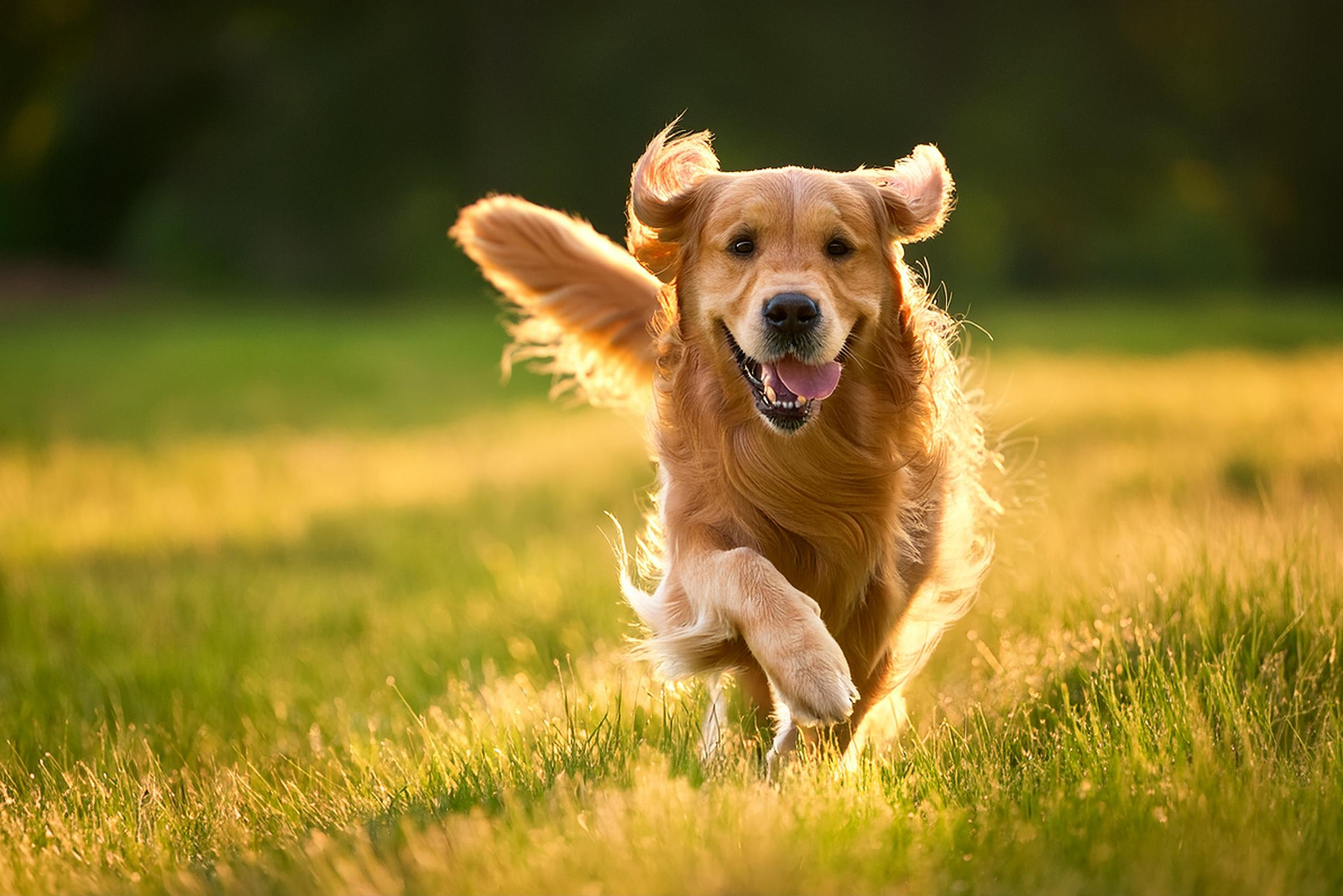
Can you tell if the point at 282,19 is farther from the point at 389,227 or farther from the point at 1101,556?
the point at 1101,556

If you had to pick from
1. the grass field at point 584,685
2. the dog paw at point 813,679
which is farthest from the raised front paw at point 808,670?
the grass field at point 584,685

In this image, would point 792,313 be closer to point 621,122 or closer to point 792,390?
point 792,390

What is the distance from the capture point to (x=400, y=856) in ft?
7.72

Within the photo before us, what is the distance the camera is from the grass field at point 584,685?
2283 mm

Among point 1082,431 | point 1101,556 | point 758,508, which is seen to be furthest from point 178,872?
point 1082,431

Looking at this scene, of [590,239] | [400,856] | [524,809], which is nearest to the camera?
[400,856]

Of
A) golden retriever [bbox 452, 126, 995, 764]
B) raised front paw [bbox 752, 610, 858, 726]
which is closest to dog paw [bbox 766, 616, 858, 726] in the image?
raised front paw [bbox 752, 610, 858, 726]

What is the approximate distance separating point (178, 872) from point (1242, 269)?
24650mm

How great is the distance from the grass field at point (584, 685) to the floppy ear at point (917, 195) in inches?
48.9

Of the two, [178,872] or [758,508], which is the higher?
[758,508]

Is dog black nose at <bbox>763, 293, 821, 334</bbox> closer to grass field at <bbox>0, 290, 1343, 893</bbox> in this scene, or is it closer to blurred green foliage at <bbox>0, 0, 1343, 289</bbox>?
grass field at <bbox>0, 290, 1343, 893</bbox>

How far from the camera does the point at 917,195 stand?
3.56 m

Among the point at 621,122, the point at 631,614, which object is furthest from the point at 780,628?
the point at 621,122

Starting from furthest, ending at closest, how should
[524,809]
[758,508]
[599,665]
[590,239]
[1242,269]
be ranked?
1. [1242,269]
2. [590,239]
3. [599,665]
4. [758,508]
5. [524,809]
